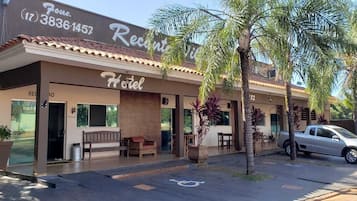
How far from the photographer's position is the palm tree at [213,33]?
30.5 ft

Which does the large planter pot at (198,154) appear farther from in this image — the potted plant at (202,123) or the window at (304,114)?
the window at (304,114)

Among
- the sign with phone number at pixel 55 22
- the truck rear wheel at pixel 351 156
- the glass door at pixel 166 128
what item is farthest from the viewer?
the glass door at pixel 166 128

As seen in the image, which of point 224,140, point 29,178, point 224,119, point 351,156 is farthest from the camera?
point 224,119

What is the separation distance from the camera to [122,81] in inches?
431

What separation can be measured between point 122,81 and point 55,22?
348 centimetres

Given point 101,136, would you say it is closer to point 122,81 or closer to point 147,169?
point 122,81

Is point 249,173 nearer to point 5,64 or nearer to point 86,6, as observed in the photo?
point 5,64

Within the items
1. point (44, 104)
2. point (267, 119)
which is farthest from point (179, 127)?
point (267, 119)

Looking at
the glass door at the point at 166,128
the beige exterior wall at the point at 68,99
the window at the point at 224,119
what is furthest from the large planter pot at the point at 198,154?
the window at the point at 224,119

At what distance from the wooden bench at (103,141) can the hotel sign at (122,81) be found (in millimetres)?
2909

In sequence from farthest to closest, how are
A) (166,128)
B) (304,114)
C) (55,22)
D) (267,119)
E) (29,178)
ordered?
1. (304,114)
2. (267,119)
3. (166,128)
4. (55,22)
5. (29,178)

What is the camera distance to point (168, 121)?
16312mm

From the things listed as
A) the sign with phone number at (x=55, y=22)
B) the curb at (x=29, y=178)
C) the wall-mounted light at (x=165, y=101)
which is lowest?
the curb at (x=29, y=178)

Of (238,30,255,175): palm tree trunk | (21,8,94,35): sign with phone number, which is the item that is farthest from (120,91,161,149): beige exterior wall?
(238,30,255,175): palm tree trunk
